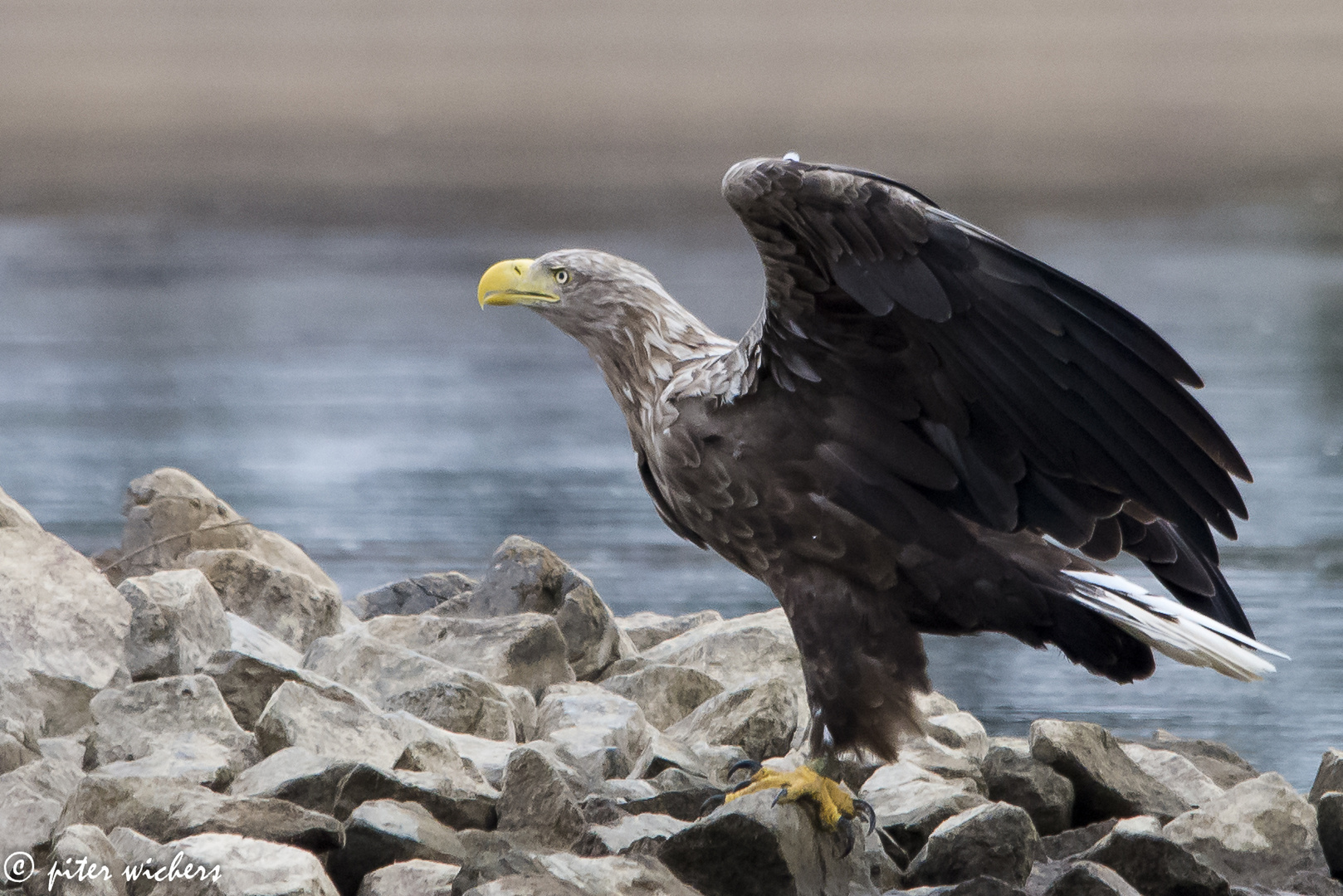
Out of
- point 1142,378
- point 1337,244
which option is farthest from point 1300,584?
point 1337,244

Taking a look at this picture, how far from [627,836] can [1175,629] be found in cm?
71

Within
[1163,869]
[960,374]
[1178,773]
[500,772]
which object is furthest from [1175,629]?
[500,772]

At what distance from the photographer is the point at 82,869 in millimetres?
1439

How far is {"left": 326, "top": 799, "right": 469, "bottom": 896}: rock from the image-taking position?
63.2 inches

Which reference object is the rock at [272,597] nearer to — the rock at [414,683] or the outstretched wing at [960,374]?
the rock at [414,683]

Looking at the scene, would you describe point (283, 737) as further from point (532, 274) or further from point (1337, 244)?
point (1337, 244)

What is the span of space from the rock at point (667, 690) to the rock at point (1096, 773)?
572 mm

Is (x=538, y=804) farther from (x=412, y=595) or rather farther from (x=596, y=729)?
(x=412, y=595)

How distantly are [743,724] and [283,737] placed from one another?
2.28 ft

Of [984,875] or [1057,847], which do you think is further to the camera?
[1057,847]

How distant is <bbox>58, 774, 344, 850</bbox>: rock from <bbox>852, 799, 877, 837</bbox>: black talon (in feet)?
2.25

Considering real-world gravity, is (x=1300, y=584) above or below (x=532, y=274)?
below

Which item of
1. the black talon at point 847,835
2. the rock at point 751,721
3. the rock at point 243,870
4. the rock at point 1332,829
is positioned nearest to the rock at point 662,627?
the rock at point 751,721

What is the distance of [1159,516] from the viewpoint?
183 centimetres
